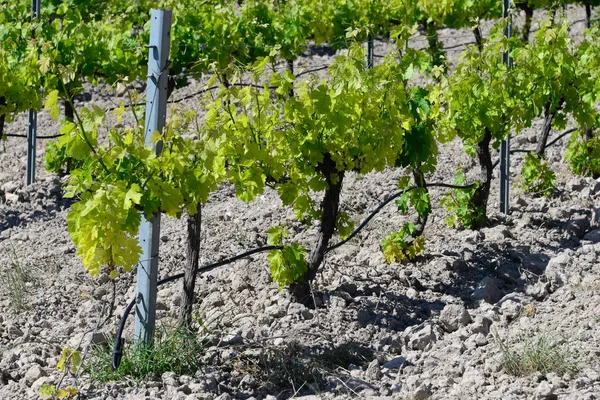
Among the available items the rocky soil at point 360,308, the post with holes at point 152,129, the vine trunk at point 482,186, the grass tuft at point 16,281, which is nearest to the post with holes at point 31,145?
the rocky soil at point 360,308

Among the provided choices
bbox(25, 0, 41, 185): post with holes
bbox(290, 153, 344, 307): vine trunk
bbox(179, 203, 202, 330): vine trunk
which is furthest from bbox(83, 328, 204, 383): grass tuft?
bbox(25, 0, 41, 185): post with holes

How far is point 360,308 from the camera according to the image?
5.62 m

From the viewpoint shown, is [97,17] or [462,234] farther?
[97,17]

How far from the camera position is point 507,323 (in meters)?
5.29

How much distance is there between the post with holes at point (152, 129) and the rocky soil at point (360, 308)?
1.06 feet

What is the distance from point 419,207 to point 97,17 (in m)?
6.83

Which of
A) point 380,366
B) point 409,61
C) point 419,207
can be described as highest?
point 409,61

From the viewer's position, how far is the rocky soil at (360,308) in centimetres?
474

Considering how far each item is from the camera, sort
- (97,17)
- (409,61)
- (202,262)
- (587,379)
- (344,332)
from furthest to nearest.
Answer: (97,17) < (202,262) < (409,61) < (344,332) < (587,379)

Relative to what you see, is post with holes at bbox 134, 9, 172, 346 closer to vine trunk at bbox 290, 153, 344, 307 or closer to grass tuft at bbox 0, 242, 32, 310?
vine trunk at bbox 290, 153, 344, 307

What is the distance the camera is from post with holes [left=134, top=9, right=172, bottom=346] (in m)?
4.84

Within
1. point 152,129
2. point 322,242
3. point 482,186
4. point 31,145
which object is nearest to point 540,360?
point 322,242

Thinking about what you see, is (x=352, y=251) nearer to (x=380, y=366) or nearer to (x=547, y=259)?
(x=547, y=259)

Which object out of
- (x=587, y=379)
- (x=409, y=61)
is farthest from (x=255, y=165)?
(x=587, y=379)
